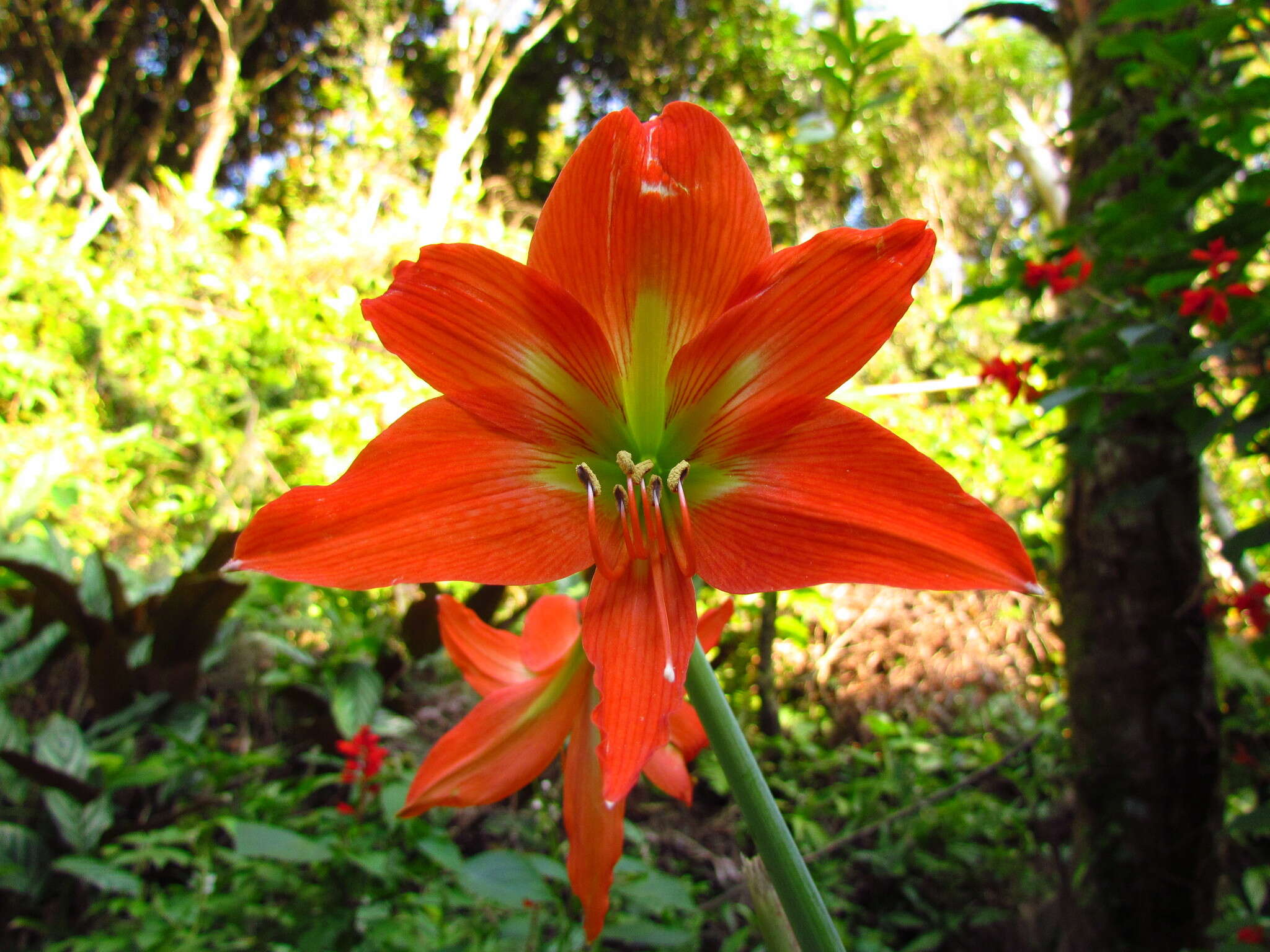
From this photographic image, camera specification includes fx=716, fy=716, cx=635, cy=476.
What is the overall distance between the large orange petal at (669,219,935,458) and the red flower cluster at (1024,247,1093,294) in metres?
1.23

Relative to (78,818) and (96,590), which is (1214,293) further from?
(96,590)

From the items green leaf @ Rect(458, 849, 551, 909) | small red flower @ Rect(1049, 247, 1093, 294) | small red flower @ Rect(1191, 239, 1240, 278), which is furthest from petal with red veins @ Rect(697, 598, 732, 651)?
small red flower @ Rect(1049, 247, 1093, 294)

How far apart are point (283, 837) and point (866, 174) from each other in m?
8.90

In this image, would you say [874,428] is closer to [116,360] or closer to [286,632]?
[286,632]

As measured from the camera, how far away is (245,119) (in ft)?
32.2

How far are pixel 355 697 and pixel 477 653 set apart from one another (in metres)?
1.39

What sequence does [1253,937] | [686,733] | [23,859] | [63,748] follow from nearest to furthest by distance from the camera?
1. [686,733]
2. [1253,937]
3. [23,859]
4. [63,748]

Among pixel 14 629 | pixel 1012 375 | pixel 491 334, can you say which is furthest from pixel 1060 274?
pixel 14 629

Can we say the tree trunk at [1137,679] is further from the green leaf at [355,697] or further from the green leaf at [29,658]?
the green leaf at [29,658]

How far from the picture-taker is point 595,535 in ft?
1.35

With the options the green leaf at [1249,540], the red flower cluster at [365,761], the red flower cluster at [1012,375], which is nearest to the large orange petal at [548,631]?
the red flower cluster at [365,761]

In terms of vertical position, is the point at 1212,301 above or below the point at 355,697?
above

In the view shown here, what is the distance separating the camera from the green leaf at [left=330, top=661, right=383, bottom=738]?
1704mm

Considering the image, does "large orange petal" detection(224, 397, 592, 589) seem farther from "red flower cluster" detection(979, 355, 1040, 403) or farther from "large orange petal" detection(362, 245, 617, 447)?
"red flower cluster" detection(979, 355, 1040, 403)
